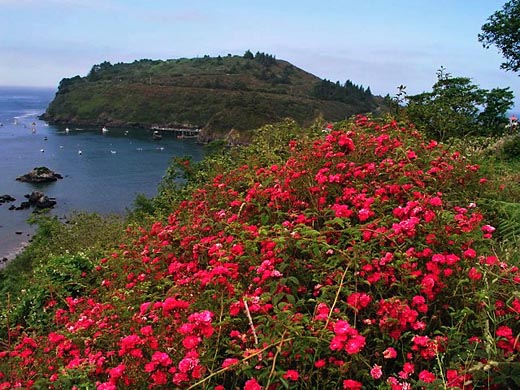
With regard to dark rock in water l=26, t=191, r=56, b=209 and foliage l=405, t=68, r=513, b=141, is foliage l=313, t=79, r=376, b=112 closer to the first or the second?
dark rock in water l=26, t=191, r=56, b=209

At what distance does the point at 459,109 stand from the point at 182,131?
239 ft

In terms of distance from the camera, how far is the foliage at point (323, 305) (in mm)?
2082

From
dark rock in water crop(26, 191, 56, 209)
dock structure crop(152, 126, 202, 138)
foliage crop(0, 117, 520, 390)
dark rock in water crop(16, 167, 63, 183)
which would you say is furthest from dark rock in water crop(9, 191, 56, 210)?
dock structure crop(152, 126, 202, 138)

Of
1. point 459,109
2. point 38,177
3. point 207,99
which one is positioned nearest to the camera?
point 459,109

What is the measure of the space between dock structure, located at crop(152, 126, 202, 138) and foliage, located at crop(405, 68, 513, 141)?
6708cm

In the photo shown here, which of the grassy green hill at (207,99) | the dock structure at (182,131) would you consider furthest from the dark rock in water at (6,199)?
the dock structure at (182,131)

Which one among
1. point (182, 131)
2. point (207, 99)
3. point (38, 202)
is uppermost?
point (207, 99)

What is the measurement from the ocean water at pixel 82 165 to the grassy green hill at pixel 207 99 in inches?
346

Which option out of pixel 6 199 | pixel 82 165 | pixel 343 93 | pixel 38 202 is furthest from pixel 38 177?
pixel 343 93

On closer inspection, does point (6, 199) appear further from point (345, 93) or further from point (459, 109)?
point (345, 93)

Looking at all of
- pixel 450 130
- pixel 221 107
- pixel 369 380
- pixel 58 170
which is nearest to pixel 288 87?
pixel 221 107

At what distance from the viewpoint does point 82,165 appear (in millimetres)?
50594

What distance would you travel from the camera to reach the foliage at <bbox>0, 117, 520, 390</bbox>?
6.83ft

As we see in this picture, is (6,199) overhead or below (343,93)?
below
